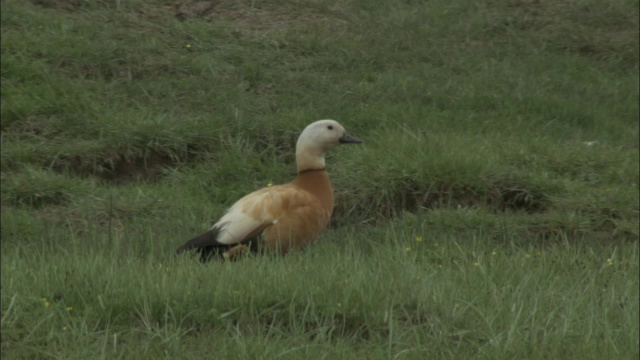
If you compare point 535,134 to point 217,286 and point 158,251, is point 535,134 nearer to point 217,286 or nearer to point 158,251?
point 158,251

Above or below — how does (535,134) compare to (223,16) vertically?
below

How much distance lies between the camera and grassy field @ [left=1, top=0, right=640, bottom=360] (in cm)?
491

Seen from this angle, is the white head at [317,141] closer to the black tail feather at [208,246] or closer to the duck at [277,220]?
the duck at [277,220]

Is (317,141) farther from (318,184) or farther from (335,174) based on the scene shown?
(335,174)

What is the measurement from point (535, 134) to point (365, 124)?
1171 mm

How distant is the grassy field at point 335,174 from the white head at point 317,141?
43cm

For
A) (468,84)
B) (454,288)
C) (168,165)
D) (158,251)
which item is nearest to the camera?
(454,288)

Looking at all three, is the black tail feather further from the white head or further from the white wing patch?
the white head

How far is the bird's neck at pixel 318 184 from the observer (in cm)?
682

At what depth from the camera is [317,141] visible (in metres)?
7.05

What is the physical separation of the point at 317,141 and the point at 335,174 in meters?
0.88

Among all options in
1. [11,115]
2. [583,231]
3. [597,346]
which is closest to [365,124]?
[583,231]

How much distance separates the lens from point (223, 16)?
877 cm

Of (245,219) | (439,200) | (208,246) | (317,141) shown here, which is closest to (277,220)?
(245,219)
